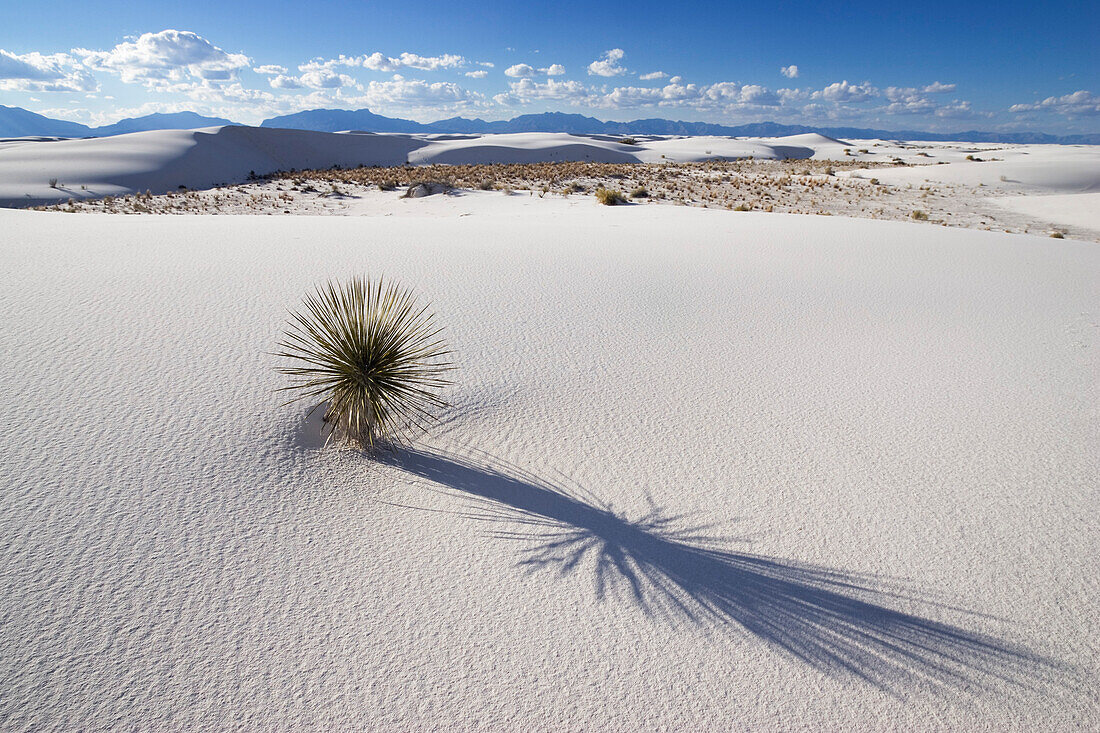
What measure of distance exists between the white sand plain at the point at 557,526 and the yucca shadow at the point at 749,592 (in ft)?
0.05

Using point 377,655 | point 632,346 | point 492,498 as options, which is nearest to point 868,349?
point 632,346

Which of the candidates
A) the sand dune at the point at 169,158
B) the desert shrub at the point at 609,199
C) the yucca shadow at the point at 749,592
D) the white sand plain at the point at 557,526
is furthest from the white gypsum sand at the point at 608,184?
the yucca shadow at the point at 749,592

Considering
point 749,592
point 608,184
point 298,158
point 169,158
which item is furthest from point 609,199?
point 298,158

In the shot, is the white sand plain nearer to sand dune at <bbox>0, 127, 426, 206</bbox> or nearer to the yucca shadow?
the yucca shadow

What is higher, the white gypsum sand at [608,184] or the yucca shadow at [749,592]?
the white gypsum sand at [608,184]

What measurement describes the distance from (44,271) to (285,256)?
2.36 metres

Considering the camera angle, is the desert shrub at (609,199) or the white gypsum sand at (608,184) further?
the white gypsum sand at (608,184)

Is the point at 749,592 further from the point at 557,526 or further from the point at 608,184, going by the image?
the point at 608,184

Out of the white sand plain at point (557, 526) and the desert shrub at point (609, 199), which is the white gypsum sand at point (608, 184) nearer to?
the desert shrub at point (609, 199)

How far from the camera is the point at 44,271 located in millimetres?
5922

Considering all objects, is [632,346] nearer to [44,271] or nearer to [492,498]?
[492,498]

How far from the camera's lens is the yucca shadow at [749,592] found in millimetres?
2402

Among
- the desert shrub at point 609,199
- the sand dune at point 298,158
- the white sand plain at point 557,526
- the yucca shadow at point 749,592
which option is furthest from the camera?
the sand dune at point 298,158

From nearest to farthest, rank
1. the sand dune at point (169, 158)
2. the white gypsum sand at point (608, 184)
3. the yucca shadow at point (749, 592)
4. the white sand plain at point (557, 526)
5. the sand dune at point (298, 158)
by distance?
1. the white sand plain at point (557, 526)
2. the yucca shadow at point (749, 592)
3. the white gypsum sand at point (608, 184)
4. the sand dune at point (169, 158)
5. the sand dune at point (298, 158)
